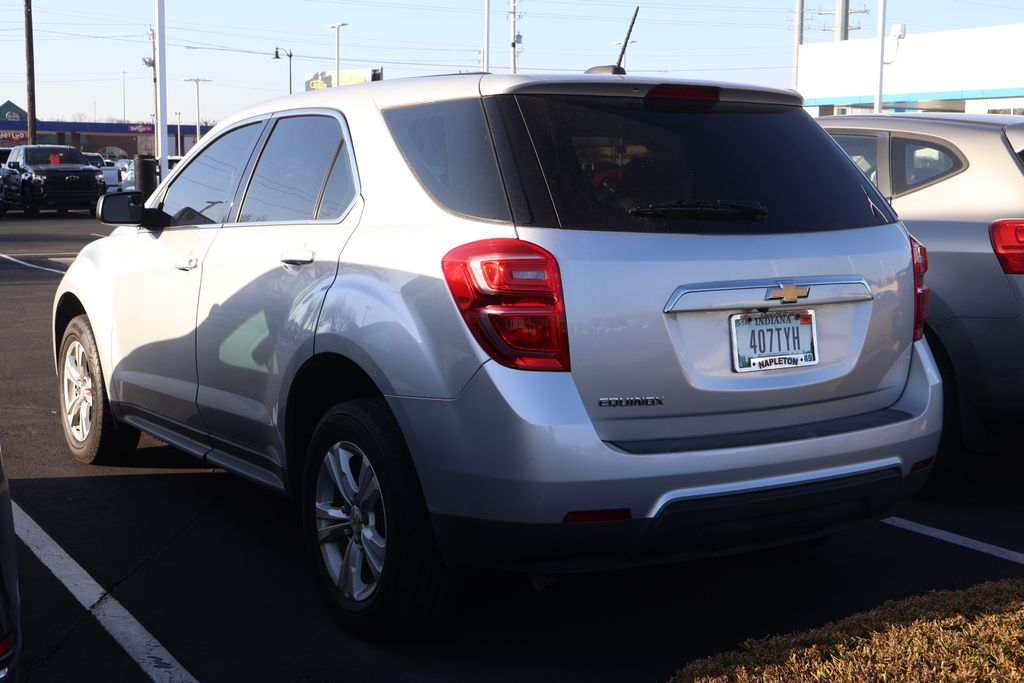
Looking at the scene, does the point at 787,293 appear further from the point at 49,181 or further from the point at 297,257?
the point at 49,181

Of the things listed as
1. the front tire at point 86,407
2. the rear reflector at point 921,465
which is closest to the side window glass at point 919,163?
the rear reflector at point 921,465

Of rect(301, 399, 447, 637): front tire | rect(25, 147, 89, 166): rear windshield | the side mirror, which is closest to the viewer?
rect(301, 399, 447, 637): front tire

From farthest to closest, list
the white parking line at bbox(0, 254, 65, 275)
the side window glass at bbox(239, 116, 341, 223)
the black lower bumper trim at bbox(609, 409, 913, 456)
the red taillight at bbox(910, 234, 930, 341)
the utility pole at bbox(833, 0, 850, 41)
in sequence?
the utility pole at bbox(833, 0, 850, 41), the white parking line at bbox(0, 254, 65, 275), the side window glass at bbox(239, 116, 341, 223), the red taillight at bbox(910, 234, 930, 341), the black lower bumper trim at bbox(609, 409, 913, 456)

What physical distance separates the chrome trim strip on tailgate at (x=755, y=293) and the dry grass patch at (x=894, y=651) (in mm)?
1000

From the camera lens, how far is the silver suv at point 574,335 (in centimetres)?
350

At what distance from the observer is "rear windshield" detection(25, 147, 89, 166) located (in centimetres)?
3459

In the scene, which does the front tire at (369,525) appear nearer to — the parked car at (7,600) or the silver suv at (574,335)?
the silver suv at (574,335)

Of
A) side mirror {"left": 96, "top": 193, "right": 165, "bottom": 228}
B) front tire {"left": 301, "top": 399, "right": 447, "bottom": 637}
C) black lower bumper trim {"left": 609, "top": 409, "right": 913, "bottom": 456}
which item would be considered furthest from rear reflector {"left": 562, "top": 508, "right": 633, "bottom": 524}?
side mirror {"left": 96, "top": 193, "right": 165, "bottom": 228}

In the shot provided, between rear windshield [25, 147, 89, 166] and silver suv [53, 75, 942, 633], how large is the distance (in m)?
32.6

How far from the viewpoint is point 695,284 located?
3.61m

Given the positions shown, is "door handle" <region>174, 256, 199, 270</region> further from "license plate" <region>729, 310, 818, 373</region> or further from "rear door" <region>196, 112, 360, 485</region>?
"license plate" <region>729, 310, 818, 373</region>

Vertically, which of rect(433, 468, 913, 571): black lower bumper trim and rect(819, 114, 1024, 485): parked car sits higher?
rect(819, 114, 1024, 485): parked car

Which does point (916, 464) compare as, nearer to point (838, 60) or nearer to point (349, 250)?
point (349, 250)

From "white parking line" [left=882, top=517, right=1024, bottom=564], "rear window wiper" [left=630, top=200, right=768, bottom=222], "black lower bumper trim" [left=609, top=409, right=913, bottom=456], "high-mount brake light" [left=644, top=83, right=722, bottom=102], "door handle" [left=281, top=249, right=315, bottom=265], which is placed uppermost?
"high-mount brake light" [left=644, top=83, right=722, bottom=102]
